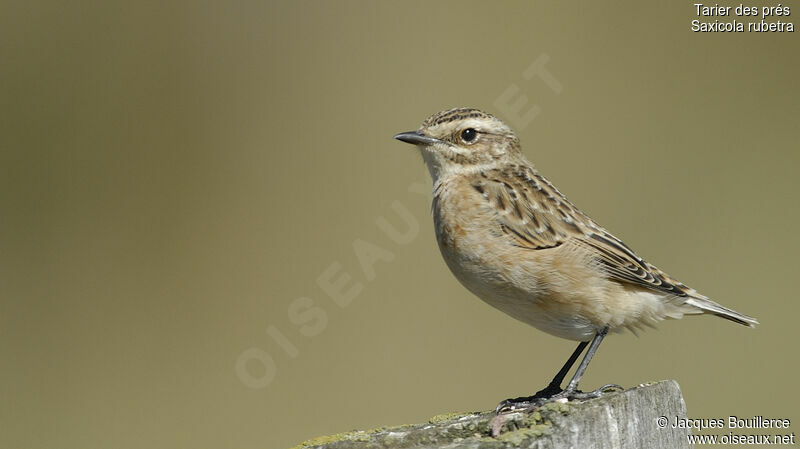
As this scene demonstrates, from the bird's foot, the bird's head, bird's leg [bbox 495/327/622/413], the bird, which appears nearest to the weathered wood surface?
the bird's foot

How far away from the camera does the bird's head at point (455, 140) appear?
6312mm

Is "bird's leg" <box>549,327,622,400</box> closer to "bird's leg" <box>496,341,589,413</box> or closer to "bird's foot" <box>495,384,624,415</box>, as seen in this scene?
"bird's foot" <box>495,384,624,415</box>

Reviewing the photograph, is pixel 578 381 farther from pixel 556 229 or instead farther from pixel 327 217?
pixel 327 217

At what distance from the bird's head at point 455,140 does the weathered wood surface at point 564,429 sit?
7.85 ft

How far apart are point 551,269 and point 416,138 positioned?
4.95 ft

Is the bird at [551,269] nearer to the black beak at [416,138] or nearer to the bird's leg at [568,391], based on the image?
the bird's leg at [568,391]

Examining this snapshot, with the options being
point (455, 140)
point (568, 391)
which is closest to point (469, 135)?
point (455, 140)

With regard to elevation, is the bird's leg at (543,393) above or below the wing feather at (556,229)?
below

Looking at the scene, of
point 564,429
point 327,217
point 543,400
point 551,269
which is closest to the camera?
point 564,429

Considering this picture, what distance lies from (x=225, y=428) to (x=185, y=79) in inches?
178

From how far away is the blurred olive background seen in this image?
30.0 feet

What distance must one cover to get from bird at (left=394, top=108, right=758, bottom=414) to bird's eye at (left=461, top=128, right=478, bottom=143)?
1.42ft

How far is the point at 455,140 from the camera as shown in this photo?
6336 mm

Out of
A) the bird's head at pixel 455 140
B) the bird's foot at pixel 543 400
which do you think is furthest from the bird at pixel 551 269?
the bird's head at pixel 455 140
